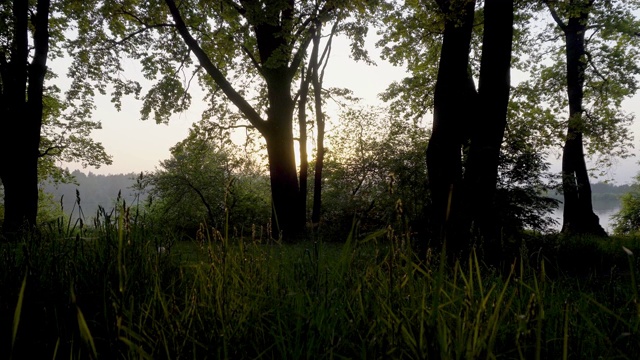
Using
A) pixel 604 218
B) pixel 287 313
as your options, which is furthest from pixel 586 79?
pixel 604 218

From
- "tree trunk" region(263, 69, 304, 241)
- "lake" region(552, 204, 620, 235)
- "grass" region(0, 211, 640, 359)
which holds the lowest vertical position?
"lake" region(552, 204, 620, 235)

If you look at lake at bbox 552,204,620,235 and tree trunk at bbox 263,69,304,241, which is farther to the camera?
tree trunk at bbox 263,69,304,241

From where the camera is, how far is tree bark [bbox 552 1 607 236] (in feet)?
48.2

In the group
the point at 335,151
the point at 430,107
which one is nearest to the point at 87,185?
the point at 335,151

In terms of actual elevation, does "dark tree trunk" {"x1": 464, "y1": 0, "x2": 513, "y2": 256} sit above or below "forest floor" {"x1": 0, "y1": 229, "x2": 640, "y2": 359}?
above

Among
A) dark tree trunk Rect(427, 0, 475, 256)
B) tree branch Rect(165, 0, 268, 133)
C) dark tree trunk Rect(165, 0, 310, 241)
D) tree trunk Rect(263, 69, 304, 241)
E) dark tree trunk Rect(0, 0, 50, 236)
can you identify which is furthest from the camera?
tree trunk Rect(263, 69, 304, 241)

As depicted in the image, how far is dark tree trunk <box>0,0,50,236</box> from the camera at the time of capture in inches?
375

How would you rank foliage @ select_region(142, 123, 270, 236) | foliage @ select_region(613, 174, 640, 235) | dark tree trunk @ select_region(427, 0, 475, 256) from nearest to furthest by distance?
dark tree trunk @ select_region(427, 0, 475, 256) < foliage @ select_region(142, 123, 270, 236) < foliage @ select_region(613, 174, 640, 235)

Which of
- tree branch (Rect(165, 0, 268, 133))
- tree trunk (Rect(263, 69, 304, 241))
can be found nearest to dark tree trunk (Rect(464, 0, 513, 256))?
tree trunk (Rect(263, 69, 304, 241))

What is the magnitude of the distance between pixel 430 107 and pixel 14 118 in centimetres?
1372

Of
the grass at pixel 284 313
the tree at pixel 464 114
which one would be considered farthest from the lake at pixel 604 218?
the grass at pixel 284 313

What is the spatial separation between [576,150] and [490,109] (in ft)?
42.9

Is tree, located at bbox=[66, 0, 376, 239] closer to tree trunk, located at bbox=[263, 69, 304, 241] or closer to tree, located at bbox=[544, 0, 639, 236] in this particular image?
tree trunk, located at bbox=[263, 69, 304, 241]

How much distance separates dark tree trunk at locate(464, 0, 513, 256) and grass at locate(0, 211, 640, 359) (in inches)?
142
